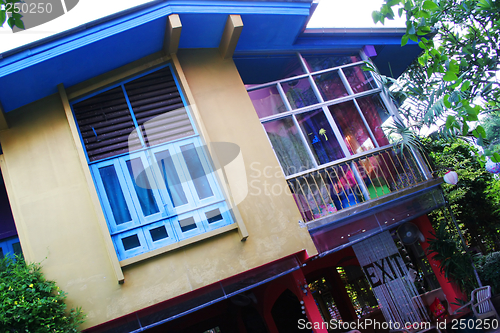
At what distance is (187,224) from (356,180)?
3.06m

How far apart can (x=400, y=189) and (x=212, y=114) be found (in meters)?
3.55

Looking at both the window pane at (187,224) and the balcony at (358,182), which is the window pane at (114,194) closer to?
the window pane at (187,224)

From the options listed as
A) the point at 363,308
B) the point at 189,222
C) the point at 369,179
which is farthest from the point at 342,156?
the point at 363,308

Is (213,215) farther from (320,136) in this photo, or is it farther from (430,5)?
(430,5)

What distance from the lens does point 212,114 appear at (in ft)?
20.2

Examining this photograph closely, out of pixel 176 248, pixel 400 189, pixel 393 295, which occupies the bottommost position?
pixel 393 295

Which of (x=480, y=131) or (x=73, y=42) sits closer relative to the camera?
(x=480, y=131)

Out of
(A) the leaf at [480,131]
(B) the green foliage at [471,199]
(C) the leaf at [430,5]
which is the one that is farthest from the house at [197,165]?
(B) the green foliage at [471,199]

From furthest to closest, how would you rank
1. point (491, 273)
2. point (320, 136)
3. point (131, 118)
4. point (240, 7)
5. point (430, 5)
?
point (491, 273) → point (320, 136) → point (240, 7) → point (131, 118) → point (430, 5)

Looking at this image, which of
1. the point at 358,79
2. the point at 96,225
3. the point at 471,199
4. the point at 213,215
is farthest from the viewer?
the point at 471,199

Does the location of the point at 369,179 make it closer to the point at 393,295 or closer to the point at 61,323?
the point at 393,295

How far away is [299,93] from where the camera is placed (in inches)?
276

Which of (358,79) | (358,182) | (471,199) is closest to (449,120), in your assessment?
(358,182)

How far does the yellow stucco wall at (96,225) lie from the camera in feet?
16.5
